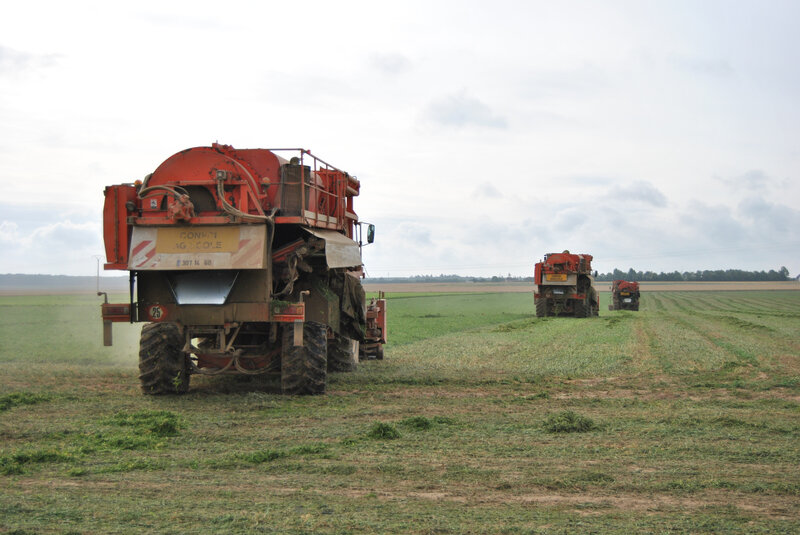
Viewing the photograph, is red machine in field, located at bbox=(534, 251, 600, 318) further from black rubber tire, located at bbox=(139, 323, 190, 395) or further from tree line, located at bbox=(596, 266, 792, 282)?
tree line, located at bbox=(596, 266, 792, 282)

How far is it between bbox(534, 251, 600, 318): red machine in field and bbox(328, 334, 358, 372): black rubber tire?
82.6 feet

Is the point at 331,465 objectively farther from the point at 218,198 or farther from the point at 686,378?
the point at 686,378

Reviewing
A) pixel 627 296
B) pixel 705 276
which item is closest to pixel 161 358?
pixel 627 296

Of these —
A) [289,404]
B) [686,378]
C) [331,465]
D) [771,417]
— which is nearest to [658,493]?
[331,465]

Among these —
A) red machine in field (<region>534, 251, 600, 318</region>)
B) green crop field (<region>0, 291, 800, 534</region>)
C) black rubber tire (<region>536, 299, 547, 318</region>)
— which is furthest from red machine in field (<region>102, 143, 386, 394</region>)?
black rubber tire (<region>536, 299, 547, 318</region>)

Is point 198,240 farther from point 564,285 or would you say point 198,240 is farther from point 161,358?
point 564,285

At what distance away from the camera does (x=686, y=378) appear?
588 inches

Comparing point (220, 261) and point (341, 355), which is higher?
point (220, 261)

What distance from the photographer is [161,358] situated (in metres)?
12.0

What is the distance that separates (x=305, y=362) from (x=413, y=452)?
440cm

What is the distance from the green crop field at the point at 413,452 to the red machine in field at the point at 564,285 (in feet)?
75.4

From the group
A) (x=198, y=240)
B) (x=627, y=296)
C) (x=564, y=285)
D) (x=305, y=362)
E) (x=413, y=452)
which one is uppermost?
(x=198, y=240)

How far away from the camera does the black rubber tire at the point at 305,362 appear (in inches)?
478

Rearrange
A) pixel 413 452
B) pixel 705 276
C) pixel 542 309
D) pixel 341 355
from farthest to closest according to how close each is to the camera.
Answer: pixel 705 276, pixel 542 309, pixel 341 355, pixel 413 452
